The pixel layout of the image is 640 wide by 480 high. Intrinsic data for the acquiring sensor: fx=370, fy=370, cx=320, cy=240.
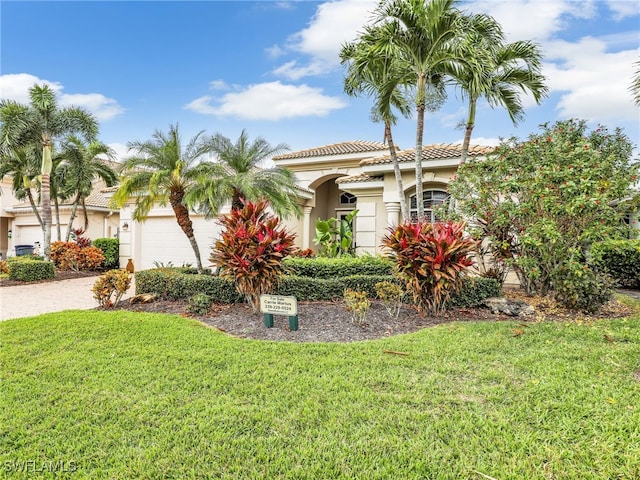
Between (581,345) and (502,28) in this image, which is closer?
(581,345)

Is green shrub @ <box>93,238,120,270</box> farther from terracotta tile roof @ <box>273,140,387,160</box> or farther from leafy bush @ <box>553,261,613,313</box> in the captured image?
leafy bush @ <box>553,261,613,313</box>

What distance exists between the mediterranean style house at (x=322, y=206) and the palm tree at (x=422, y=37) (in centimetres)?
251

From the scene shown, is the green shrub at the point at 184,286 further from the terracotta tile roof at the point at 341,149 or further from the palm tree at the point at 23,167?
the palm tree at the point at 23,167

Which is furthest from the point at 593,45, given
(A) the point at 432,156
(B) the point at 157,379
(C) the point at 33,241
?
(C) the point at 33,241

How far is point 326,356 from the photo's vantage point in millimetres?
5164

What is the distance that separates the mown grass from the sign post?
3.81 ft

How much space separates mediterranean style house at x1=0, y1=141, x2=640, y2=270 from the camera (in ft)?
44.7

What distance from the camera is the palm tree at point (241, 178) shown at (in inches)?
479

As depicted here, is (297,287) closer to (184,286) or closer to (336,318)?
(336,318)

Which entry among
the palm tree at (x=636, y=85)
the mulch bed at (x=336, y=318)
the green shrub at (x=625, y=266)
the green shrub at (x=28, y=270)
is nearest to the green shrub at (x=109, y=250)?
the green shrub at (x=28, y=270)

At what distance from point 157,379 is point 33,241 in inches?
1122

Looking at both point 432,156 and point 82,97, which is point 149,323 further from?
point 82,97

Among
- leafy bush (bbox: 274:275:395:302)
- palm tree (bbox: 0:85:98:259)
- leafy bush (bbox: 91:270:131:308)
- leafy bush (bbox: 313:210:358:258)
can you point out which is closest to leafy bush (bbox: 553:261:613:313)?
leafy bush (bbox: 274:275:395:302)

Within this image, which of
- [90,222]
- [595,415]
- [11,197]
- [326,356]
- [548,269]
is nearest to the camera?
[595,415]
